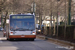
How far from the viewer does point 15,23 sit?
26.2 metres

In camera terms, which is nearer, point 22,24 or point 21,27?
point 21,27

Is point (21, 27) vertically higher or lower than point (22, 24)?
lower

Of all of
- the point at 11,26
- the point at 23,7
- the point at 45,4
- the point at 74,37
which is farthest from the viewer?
the point at 23,7

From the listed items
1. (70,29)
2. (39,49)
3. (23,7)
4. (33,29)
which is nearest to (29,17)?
(33,29)

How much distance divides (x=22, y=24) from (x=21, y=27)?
325 mm

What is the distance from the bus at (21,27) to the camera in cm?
2595

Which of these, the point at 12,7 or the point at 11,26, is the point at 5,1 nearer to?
the point at 12,7

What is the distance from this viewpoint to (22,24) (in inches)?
1033

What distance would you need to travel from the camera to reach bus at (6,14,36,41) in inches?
1022

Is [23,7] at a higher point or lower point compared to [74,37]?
higher

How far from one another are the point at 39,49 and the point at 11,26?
33.0 ft

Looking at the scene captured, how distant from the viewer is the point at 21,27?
2614 centimetres

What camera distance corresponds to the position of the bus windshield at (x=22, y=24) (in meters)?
26.0

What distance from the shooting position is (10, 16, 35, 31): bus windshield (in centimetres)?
2603
